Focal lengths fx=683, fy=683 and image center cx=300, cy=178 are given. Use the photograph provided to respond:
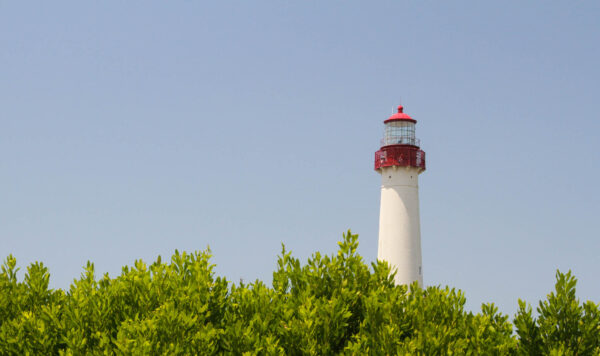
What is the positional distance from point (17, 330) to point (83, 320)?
5.97 ft

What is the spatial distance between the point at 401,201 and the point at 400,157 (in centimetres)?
337

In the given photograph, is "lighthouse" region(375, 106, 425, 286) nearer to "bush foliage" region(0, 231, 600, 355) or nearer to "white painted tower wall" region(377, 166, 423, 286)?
"white painted tower wall" region(377, 166, 423, 286)

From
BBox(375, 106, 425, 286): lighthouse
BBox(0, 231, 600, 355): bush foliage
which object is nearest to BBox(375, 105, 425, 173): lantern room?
BBox(375, 106, 425, 286): lighthouse

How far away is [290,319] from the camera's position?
18.4m

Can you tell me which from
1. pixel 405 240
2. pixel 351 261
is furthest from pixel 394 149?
pixel 351 261

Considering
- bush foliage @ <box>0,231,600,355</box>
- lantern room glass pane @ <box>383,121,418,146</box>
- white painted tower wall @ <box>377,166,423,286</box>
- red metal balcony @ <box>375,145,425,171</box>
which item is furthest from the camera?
lantern room glass pane @ <box>383,121,418,146</box>

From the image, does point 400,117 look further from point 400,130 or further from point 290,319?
point 290,319

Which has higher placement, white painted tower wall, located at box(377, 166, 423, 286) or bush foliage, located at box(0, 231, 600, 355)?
white painted tower wall, located at box(377, 166, 423, 286)

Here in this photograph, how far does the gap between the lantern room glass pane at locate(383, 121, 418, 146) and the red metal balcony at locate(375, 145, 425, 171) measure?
779 millimetres

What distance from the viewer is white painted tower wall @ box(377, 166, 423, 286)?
158 ft

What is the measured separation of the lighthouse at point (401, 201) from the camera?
48.3 m

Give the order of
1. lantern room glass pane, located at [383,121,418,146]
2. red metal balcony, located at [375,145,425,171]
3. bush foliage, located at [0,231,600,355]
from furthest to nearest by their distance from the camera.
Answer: lantern room glass pane, located at [383,121,418,146]
red metal balcony, located at [375,145,425,171]
bush foliage, located at [0,231,600,355]

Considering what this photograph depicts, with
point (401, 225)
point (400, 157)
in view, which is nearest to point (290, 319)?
point (401, 225)

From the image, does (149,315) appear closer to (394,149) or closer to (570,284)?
(570,284)
